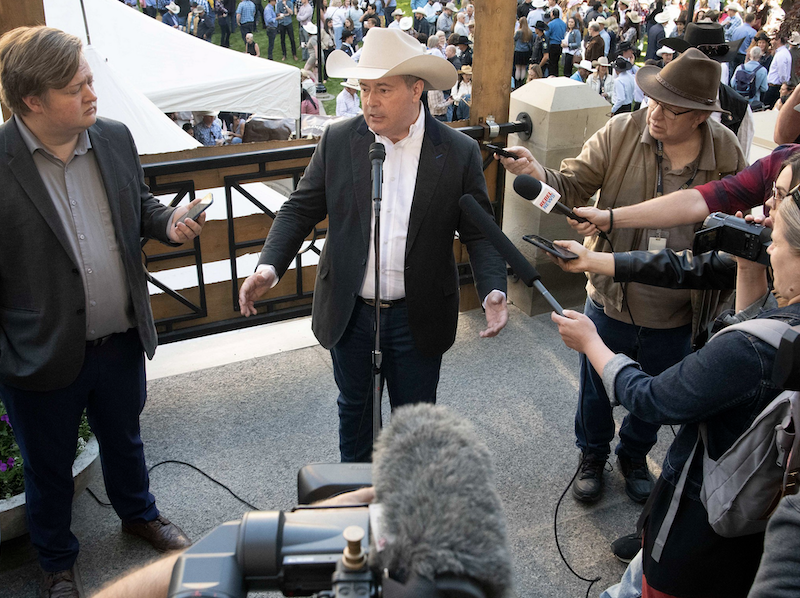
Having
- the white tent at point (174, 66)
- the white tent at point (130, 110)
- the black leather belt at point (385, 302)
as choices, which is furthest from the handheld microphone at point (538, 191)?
the white tent at point (174, 66)

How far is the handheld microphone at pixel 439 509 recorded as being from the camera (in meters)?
0.85

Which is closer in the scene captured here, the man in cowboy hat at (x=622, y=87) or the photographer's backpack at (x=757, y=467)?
the photographer's backpack at (x=757, y=467)

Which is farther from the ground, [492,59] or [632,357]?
[492,59]

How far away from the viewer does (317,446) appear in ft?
12.7

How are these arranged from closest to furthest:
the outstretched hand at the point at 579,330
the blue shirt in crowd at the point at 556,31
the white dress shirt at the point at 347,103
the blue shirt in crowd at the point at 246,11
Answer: the outstretched hand at the point at 579,330 → the white dress shirt at the point at 347,103 → the blue shirt in crowd at the point at 556,31 → the blue shirt in crowd at the point at 246,11

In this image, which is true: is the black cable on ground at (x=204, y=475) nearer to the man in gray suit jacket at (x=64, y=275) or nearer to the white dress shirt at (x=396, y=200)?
the man in gray suit jacket at (x=64, y=275)

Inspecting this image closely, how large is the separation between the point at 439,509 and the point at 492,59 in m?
4.44

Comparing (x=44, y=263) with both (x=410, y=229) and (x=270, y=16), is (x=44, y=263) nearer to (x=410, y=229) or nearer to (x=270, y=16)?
(x=410, y=229)

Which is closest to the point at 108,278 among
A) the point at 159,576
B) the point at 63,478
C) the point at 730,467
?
the point at 63,478

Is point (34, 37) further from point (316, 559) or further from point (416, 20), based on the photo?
point (416, 20)

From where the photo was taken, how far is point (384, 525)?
917 mm

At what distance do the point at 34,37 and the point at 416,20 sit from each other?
23193 millimetres

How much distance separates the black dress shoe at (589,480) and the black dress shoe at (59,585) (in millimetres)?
2262

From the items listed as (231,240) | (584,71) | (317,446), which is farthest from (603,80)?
(317,446)
